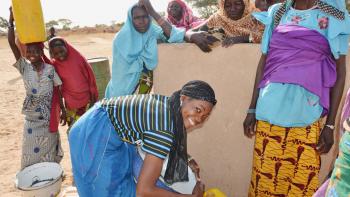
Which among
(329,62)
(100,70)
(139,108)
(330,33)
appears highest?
(330,33)

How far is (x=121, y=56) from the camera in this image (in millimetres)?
3027

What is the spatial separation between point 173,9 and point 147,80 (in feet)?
3.52

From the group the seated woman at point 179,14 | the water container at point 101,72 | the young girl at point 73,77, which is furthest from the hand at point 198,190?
the water container at point 101,72

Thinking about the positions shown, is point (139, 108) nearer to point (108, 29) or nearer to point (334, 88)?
point (334, 88)

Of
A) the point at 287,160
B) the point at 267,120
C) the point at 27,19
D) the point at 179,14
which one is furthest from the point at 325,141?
the point at 27,19

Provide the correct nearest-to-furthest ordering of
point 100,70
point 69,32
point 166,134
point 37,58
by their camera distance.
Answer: point 166,134, point 37,58, point 100,70, point 69,32

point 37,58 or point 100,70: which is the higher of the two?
point 37,58

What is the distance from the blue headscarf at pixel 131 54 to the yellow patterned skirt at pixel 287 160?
1.10m

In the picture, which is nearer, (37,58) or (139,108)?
(139,108)

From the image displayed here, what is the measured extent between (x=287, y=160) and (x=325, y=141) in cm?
26

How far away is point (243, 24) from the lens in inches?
104

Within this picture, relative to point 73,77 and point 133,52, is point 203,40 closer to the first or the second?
point 133,52

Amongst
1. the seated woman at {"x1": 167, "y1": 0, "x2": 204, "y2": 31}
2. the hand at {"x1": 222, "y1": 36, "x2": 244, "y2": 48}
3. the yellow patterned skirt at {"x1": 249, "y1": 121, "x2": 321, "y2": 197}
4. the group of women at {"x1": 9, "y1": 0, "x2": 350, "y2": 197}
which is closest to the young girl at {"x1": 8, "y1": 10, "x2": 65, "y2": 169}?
the seated woman at {"x1": 167, "y1": 0, "x2": 204, "y2": 31}

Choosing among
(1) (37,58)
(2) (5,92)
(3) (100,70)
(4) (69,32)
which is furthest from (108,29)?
(1) (37,58)
